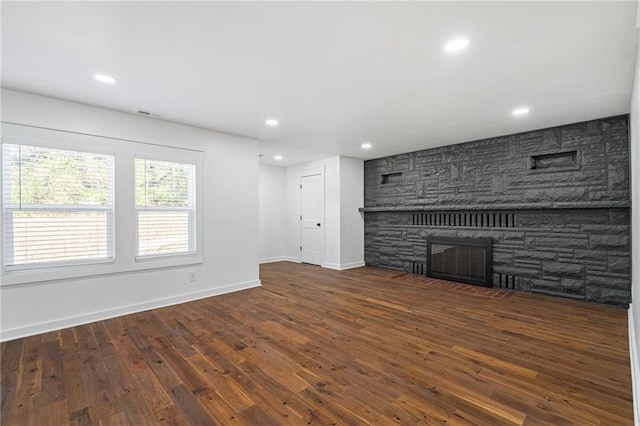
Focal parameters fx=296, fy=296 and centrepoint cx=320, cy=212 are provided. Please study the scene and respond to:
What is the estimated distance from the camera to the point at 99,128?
3430mm

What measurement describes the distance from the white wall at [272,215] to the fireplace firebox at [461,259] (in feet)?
12.2

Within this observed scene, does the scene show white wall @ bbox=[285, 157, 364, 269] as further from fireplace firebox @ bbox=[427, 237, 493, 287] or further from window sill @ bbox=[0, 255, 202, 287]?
window sill @ bbox=[0, 255, 202, 287]

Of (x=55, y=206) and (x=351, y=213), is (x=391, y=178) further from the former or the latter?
(x=55, y=206)

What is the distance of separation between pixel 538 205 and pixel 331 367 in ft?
12.6

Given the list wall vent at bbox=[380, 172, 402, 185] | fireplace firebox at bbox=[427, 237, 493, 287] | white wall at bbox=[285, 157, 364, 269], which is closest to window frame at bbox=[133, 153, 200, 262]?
white wall at bbox=[285, 157, 364, 269]

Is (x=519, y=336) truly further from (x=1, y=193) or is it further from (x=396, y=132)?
(x=1, y=193)

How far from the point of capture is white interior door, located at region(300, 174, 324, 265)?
22.3 ft

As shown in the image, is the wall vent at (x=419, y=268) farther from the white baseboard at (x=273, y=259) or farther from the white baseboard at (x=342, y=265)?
the white baseboard at (x=273, y=259)

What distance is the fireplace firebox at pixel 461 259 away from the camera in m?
4.85

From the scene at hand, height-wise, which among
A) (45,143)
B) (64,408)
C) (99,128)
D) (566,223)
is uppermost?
(99,128)

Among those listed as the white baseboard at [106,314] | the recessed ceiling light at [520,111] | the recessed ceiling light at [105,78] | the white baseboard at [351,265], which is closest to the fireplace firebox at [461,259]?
the white baseboard at [351,265]

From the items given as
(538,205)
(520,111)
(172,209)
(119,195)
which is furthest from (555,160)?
(119,195)

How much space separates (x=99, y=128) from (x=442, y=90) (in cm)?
382

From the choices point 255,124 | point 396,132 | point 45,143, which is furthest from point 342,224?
point 45,143
